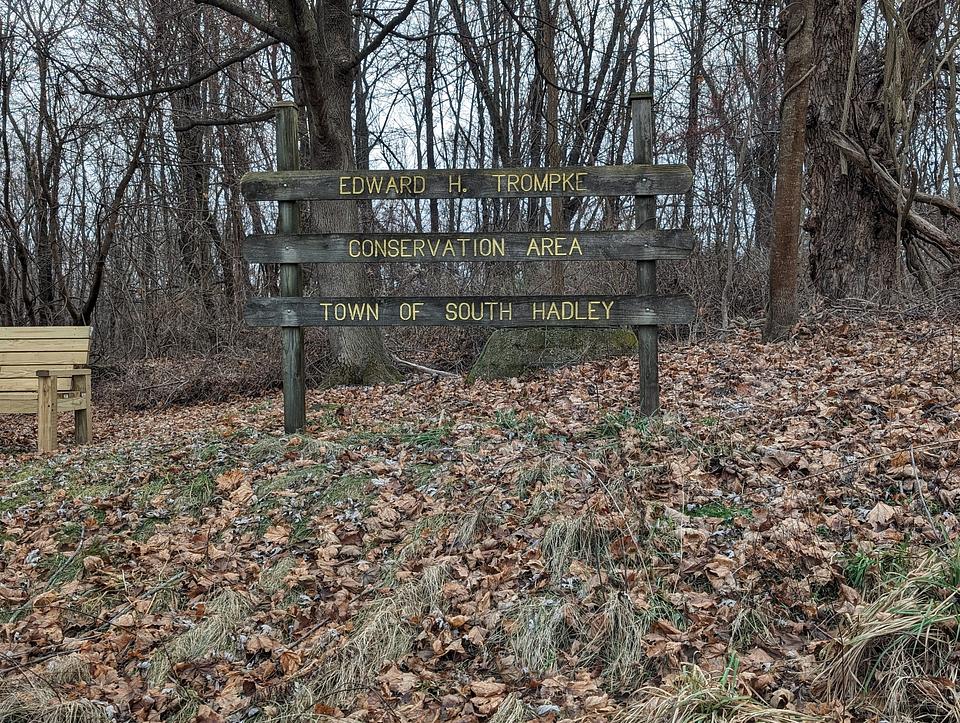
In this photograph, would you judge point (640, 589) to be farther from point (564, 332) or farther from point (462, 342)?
point (462, 342)

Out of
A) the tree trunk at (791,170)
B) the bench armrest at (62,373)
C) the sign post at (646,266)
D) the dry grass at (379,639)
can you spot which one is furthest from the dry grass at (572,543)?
the bench armrest at (62,373)

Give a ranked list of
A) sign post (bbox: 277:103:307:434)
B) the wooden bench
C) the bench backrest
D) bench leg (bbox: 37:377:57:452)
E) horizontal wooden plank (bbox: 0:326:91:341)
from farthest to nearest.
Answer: horizontal wooden plank (bbox: 0:326:91:341) → the bench backrest → the wooden bench → bench leg (bbox: 37:377:57:452) → sign post (bbox: 277:103:307:434)

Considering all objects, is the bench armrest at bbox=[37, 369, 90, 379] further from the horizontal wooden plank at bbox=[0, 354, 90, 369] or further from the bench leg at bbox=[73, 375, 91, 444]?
the horizontal wooden plank at bbox=[0, 354, 90, 369]

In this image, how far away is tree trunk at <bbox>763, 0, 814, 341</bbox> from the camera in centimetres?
869

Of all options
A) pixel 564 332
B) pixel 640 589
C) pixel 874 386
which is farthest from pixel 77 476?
pixel 874 386

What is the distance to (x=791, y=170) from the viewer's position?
8836mm

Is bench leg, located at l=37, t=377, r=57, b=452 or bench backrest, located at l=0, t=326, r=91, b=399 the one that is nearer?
bench leg, located at l=37, t=377, r=57, b=452

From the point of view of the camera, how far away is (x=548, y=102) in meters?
14.1

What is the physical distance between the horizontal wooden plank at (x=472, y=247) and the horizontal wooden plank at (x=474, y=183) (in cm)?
35

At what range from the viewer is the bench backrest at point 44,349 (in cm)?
A: 932

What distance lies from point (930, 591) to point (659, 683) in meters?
1.24

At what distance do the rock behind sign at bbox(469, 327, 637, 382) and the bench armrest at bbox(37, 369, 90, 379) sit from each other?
14.2 ft

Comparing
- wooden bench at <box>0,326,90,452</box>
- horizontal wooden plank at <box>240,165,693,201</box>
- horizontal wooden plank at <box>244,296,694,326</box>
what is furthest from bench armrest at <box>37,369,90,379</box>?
horizontal wooden plank at <box>240,165,693,201</box>

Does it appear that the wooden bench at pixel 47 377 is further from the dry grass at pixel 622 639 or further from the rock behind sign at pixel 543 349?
the dry grass at pixel 622 639
